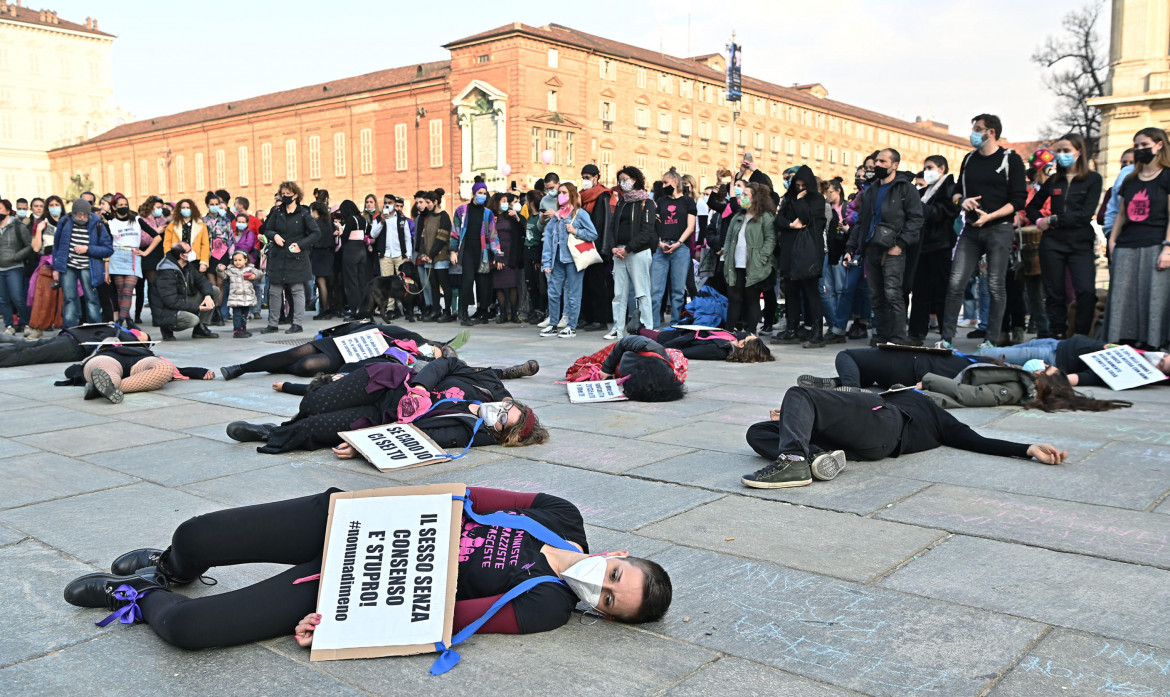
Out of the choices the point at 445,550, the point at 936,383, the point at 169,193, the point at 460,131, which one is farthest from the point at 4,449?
the point at 169,193

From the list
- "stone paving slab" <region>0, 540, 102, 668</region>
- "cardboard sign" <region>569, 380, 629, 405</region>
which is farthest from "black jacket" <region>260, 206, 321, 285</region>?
"stone paving slab" <region>0, 540, 102, 668</region>

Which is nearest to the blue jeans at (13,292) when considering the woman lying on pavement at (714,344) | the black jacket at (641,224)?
the black jacket at (641,224)

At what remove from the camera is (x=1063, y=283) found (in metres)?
9.90

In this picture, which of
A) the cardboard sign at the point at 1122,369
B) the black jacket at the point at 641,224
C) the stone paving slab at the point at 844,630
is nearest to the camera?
the stone paving slab at the point at 844,630

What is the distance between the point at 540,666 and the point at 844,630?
1026 mm

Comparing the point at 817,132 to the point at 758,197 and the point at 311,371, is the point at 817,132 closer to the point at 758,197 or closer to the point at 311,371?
the point at 758,197

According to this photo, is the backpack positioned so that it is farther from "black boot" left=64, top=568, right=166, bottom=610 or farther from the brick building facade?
the brick building facade

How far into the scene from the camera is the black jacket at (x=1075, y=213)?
9.56m

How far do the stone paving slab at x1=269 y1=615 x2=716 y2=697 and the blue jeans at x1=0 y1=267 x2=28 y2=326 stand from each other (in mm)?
13207

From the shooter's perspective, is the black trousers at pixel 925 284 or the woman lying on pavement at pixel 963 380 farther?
the black trousers at pixel 925 284

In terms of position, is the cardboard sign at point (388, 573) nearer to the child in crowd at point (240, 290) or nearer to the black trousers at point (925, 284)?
the black trousers at point (925, 284)

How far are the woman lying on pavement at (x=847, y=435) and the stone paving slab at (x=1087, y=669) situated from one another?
6.35 ft

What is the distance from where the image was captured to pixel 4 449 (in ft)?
19.3

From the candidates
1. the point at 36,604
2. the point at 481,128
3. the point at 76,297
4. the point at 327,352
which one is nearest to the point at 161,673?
the point at 36,604
